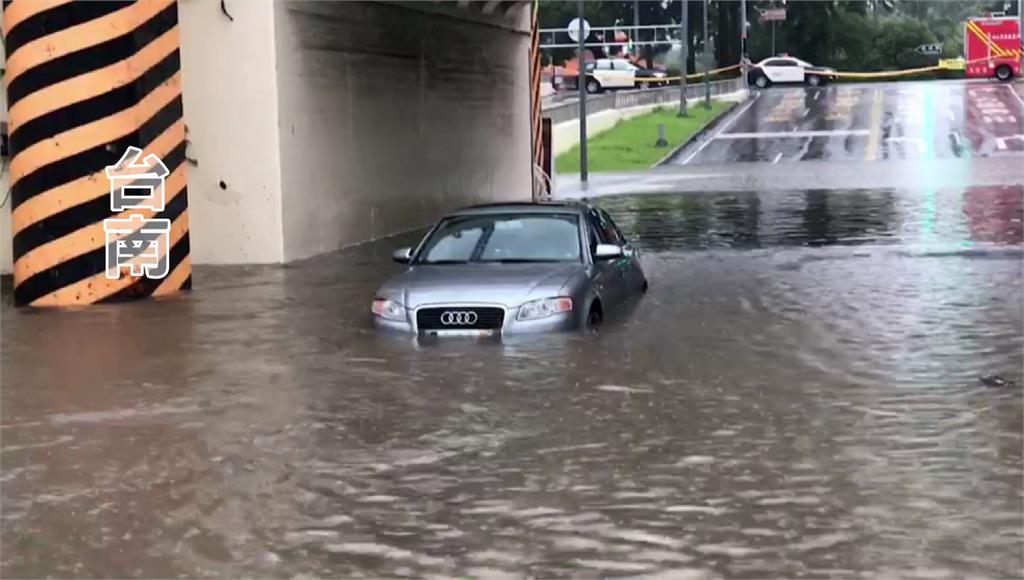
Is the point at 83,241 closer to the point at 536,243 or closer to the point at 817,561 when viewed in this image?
the point at 536,243

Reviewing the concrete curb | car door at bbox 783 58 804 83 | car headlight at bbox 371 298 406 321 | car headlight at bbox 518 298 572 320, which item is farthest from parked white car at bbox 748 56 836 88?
car headlight at bbox 518 298 572 320

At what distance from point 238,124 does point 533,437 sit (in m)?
11.9

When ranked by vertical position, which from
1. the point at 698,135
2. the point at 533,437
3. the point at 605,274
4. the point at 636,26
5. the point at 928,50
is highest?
the point at 636,26

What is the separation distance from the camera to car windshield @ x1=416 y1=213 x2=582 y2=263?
536 inches

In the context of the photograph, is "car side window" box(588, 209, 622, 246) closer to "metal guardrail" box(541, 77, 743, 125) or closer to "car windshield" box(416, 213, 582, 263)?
"car windshield" box(416, 213, 582, 263)

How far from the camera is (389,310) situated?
1291 cm

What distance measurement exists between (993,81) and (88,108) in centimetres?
6536

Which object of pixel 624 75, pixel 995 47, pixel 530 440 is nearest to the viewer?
pixel 530 440

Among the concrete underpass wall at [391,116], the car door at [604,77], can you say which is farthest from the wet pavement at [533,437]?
the car door at [604,77]

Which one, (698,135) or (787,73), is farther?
(787,73)

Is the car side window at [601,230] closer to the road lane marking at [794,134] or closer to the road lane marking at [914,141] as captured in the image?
the road lane marking at [914,141]

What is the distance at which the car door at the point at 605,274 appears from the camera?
13641mm

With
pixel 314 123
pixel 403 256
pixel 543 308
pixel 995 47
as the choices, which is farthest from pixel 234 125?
pixel 995 47

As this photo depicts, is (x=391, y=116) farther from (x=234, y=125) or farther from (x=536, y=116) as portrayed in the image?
(x=536, y=116)
